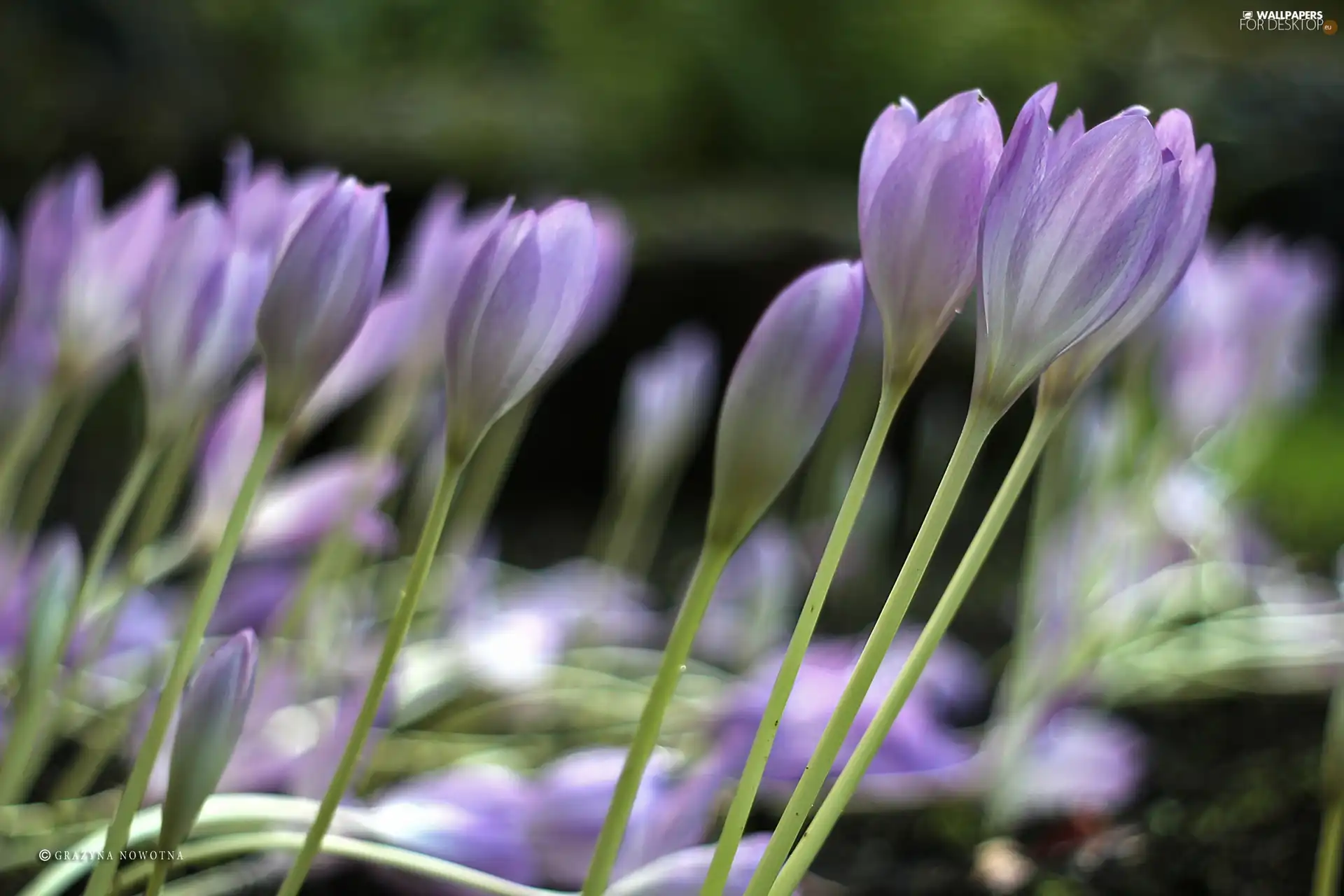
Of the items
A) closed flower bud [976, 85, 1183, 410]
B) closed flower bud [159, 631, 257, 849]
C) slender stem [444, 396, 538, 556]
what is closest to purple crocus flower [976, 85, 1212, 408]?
closed flower bud [976, 85, 1183, 410]

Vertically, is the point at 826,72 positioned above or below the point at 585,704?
above

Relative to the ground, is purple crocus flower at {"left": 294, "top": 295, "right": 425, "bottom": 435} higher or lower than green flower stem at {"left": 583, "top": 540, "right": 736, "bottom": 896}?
higher

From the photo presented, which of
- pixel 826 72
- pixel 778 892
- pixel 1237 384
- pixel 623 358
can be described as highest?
pixel 826 72

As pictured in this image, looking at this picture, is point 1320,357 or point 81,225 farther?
point 1320,357

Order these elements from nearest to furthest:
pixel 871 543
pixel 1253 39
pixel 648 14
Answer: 1. pixel 871 543
2. pixel 1253 39
3. pixel 648 14

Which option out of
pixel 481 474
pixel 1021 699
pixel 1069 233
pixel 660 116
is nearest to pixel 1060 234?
pixel 1069 233

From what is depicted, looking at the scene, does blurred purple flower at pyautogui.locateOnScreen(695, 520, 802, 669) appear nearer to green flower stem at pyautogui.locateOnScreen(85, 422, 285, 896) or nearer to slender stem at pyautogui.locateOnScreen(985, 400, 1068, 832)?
slender stem at pyautogui.locateOnScreen(985, 400, 1068, 832)

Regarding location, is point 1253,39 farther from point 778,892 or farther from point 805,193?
point 778,892

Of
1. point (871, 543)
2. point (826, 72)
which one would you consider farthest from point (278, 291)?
point (826, 72)
